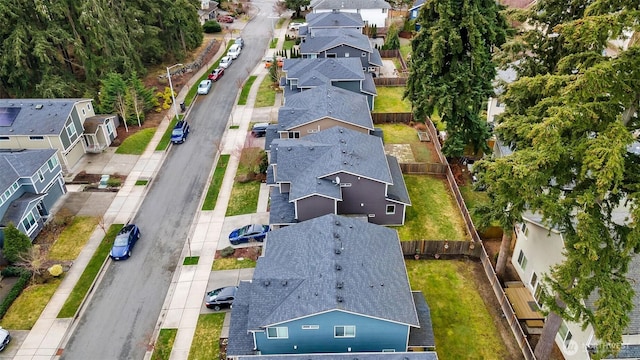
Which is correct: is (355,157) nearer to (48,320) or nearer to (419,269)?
(419,269)

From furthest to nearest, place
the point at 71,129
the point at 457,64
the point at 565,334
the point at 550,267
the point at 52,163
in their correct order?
the point at 71,129, the point at 52,163, the point at 457,64, the point at 565,334, the point at 550,267

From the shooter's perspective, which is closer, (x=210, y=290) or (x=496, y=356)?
(x=496, y=356)

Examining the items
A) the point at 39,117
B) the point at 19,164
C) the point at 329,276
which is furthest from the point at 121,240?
the point at 329,276

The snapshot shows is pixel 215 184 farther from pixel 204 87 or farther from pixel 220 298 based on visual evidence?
pixel 204 87

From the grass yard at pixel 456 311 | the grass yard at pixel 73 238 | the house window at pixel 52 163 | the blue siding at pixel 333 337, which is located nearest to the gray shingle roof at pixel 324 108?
the grass yard at pixel 456 311

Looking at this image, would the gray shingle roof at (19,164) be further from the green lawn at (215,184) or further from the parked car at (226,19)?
the parked car at (226,19)

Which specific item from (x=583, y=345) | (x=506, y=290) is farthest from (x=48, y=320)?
Answer: (x=583, y=345)
